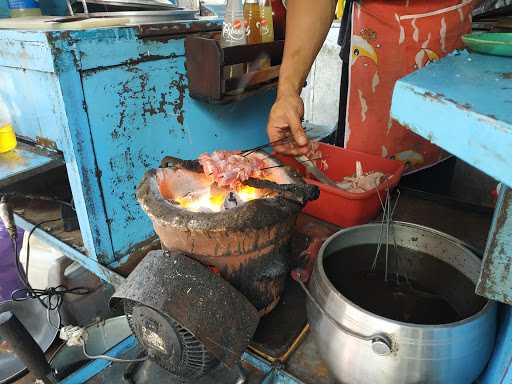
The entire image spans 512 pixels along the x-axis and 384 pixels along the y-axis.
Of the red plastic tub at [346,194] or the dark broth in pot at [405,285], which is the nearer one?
the dark broth in pot at [405,285]

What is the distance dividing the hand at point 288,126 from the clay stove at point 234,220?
16 centimetres

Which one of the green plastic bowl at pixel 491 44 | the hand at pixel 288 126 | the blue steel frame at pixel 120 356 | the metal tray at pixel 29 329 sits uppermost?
the green plastic bowl at pixel 491 44

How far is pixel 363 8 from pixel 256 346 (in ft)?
4.92

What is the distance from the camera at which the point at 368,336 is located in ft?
2.45

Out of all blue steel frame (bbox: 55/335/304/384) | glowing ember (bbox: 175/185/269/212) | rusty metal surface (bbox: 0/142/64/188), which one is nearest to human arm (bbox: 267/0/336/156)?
glowing ember (bbox: 175/185/269/212)

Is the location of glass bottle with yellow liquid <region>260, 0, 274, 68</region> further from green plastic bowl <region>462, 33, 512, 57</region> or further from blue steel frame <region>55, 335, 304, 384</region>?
blue steel frame <region>55, 335, 304, 384</region>

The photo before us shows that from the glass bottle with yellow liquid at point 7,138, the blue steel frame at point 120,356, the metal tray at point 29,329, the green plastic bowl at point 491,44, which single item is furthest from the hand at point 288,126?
the metal tray at point 29,329

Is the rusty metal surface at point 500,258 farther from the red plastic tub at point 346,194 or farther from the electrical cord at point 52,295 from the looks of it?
the electrical cord at point 52,295

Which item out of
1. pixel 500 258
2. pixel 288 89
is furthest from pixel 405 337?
pixel 288 89

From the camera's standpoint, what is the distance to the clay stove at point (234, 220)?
95 cm

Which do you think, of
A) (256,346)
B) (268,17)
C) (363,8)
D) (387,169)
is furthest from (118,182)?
(363,8)

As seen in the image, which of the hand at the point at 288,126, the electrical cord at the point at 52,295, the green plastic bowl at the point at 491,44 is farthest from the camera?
the electrical cord at the point at 52,295

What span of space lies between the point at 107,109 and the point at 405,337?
1.29 m

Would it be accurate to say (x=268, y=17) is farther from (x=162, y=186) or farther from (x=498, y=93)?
(x=498, y=93)
